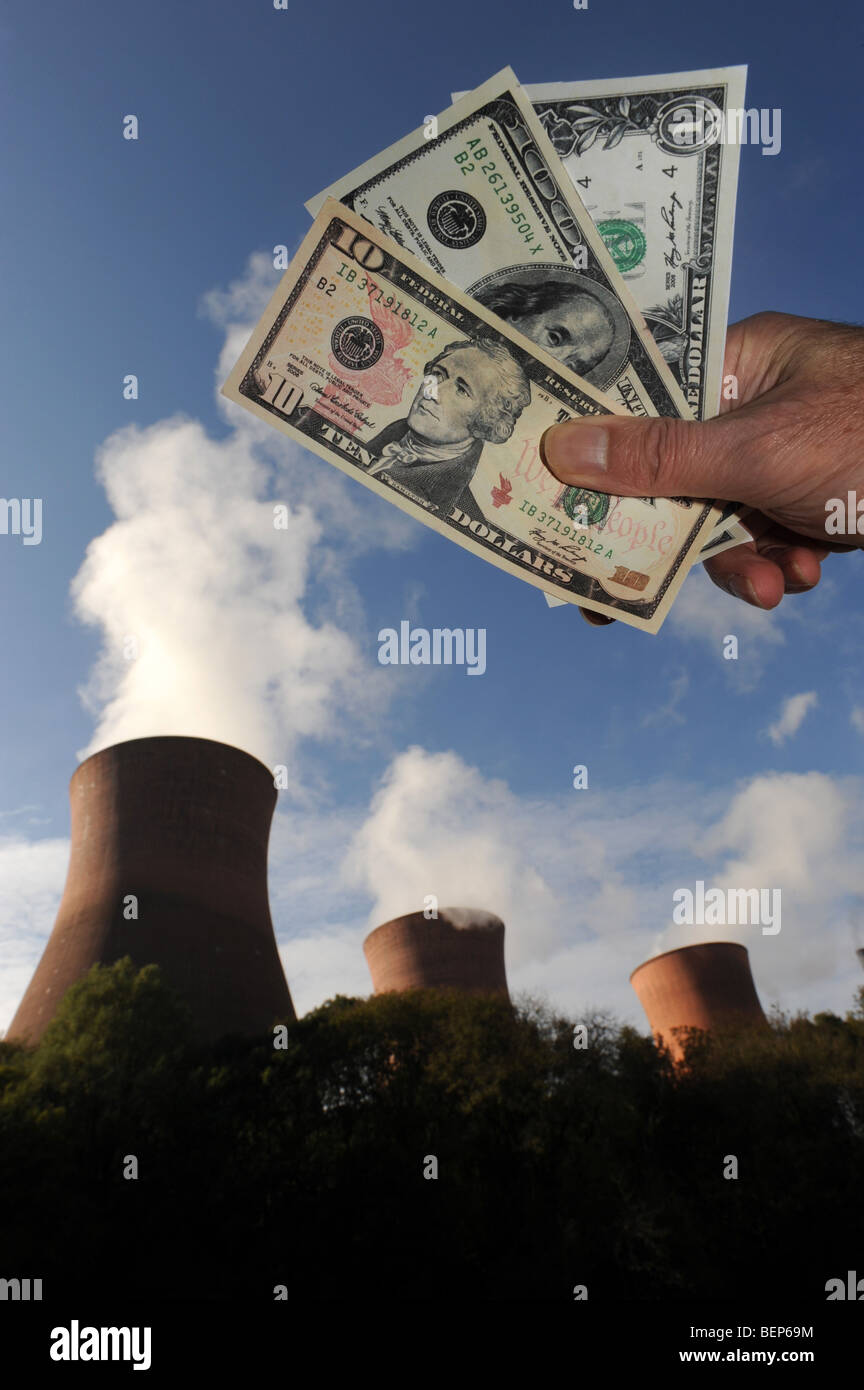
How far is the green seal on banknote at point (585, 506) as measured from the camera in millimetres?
2945

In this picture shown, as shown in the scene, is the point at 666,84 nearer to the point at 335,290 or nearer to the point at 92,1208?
the point at 335,290

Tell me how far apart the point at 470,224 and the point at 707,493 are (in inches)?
49.9

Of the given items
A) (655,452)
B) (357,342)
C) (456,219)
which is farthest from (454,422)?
(655,452)

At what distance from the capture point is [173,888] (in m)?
17.2

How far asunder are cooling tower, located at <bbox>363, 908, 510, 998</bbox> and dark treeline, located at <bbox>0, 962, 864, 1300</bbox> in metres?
5.14

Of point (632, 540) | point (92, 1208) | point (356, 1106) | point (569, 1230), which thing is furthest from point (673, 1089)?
point (632, 540)

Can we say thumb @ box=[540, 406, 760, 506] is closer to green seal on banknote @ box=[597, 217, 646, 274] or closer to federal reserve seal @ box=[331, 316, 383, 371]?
federal reserve seal @ box=[331, 316, 383, 371]

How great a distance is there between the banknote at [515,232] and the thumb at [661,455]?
0.46m

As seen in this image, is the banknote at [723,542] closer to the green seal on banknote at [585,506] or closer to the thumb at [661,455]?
the green seal on banknote at [585,506]

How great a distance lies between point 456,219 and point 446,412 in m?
0.65

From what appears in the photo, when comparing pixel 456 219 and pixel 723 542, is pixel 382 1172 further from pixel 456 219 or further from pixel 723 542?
pixel 456 219

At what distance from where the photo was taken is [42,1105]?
1655cm

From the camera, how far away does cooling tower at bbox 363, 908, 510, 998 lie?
78.2 ft

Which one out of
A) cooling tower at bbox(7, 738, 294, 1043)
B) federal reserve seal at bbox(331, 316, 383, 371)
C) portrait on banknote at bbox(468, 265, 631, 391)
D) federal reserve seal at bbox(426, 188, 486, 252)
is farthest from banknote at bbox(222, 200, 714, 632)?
cooling tower at bbox(7, 738, 294, 1043)
